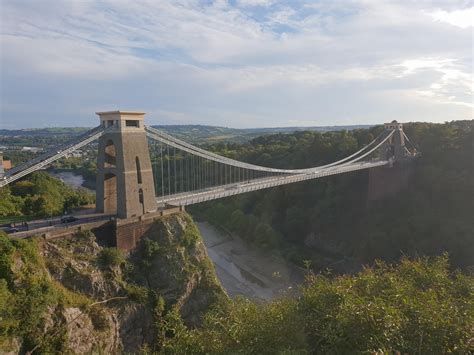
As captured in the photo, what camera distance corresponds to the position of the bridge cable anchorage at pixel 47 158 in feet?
45.6

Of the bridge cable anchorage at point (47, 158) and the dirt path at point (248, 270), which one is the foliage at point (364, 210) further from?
the bridge cable anchorage at point (47, 158)

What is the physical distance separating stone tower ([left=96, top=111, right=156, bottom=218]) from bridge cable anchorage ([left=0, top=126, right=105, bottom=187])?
2.02ft

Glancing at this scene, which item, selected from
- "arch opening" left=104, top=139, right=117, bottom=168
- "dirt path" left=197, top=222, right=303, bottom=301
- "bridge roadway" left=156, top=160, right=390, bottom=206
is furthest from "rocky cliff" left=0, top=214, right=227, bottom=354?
"dirt path" left=197, top=222, right=303, bottom=301

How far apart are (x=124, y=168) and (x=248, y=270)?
15.3m

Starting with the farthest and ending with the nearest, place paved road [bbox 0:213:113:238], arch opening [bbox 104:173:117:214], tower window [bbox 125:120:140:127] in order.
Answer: arch opening [bbox 104:173:117:214]
tower window [bbox 125:120:140:127]
paved road [bbox 0:213:113:238]

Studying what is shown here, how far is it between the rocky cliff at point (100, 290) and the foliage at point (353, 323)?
2359mm

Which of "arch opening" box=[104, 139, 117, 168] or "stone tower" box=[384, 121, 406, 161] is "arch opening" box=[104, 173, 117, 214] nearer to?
"arch opening" box=[104, 139, 117, 168]

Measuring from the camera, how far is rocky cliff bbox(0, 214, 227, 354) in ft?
34.8

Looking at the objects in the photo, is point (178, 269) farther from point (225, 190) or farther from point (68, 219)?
point (225, 190)

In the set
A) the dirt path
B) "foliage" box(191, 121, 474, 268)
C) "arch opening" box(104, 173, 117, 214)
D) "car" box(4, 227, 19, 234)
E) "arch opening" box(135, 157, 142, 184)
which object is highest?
"arch opening" box(135, 157, 142, 184)

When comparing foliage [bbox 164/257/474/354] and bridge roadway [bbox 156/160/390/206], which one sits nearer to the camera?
foliage [bbox 164/257/474/354]

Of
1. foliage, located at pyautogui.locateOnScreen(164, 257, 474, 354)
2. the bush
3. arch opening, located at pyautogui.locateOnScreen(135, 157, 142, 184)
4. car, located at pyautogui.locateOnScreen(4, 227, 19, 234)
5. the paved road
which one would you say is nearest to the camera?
foliage, located at pyautogui.locateOnScreen(164, 257, 474, 354)

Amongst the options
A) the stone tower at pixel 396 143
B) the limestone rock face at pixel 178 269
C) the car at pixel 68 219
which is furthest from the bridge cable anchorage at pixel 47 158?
the stone tower at pixel 396 143

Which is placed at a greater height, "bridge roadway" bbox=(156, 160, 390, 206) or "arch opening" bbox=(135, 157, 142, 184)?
"arch opening" bbox=(135, 157, 142, 184)
